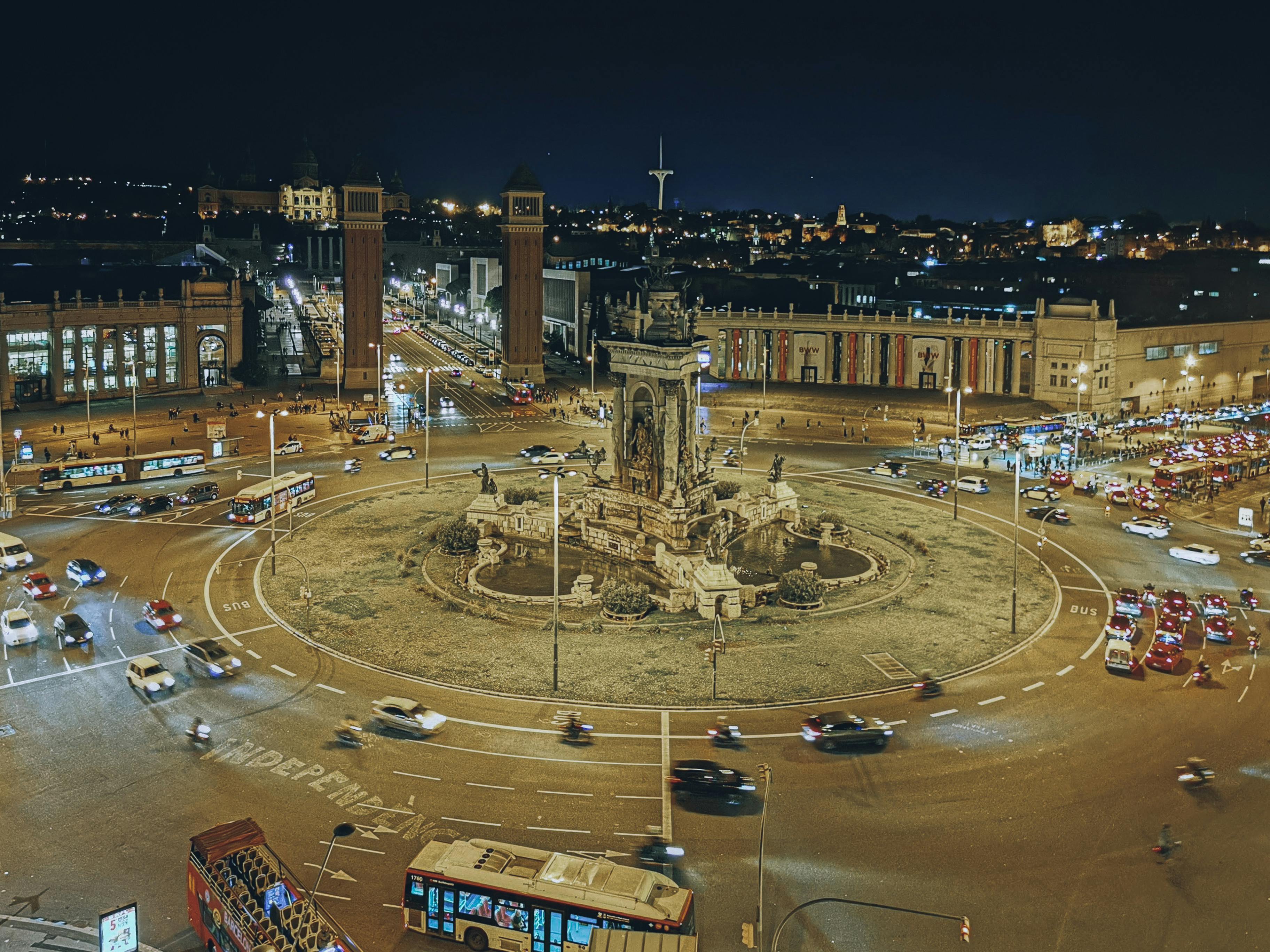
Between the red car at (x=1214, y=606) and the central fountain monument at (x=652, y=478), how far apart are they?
26209 millimetres

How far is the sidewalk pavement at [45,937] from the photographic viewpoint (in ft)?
98.7

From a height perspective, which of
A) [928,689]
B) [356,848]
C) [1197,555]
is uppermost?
[1197,555]

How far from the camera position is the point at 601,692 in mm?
48781

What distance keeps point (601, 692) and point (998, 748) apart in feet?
54.1

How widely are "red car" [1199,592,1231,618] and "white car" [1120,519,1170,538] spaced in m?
16.8

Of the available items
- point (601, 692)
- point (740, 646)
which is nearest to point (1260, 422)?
point (740, 646)

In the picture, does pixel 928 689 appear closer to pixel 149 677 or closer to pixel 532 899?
pixel 532 899

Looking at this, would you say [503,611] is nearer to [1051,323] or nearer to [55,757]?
[55,757]

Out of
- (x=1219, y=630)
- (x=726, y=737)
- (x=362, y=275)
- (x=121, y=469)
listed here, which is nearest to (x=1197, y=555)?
(x=1219, y=630)

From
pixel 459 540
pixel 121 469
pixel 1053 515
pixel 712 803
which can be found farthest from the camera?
pixel 121 469

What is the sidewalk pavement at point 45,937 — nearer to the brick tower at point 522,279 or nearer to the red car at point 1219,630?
the red car at point 1219,630

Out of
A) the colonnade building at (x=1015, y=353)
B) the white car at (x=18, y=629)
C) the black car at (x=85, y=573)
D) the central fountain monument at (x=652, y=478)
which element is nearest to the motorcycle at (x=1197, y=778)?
the central fountain monument at (x=652, y=478)

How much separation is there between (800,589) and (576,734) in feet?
68.7

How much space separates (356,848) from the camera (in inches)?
1395
